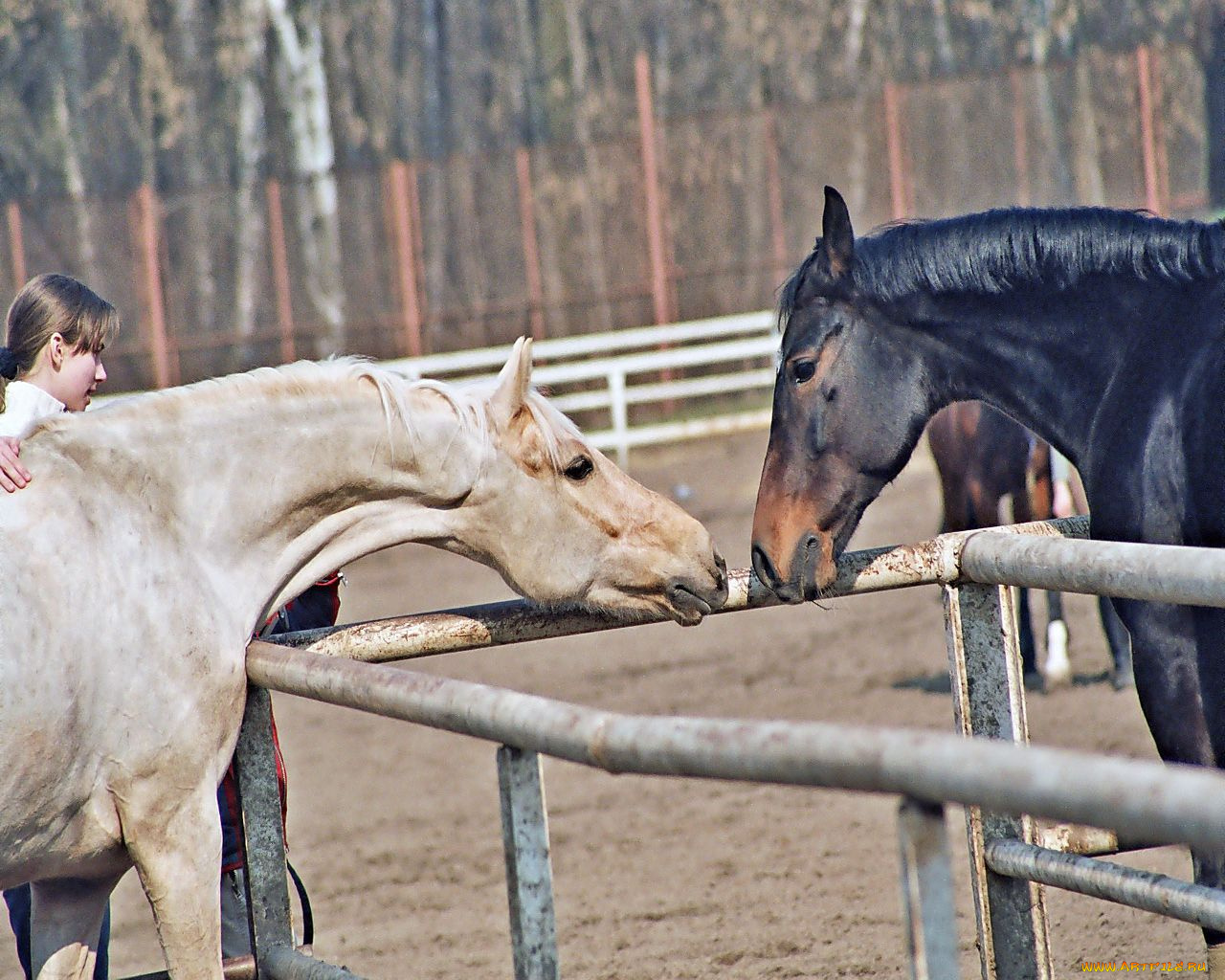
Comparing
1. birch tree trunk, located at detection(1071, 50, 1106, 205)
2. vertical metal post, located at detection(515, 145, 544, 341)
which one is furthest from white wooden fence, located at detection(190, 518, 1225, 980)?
birch tree trunk, located at detection(1071, 50, 1106, 205)

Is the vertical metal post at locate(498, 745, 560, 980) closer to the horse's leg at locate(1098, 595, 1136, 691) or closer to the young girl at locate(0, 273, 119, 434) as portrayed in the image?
the young girl at locate(0, 273, 119, 434)

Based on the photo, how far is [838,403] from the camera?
10.9 feet

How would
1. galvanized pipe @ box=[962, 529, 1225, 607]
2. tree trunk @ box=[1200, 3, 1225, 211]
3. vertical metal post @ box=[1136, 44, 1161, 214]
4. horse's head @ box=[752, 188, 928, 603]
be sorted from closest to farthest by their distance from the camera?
galvanized pipe @ box=[962, 529, 1225, 607], horse's head @ box=[752, 188, 928, 603], tree trunk @ box=[1200, 3, 1225, 211], vertical metal post @ box=[1136, 44, 1161, 214]

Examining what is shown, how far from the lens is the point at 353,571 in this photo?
10.8 metres

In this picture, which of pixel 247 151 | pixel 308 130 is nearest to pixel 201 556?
pixel 308 130

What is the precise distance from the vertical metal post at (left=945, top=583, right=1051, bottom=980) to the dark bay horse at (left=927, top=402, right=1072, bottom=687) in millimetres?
3950

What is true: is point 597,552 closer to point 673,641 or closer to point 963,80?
point 673,641

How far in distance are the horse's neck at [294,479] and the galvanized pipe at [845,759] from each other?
0.56 meters

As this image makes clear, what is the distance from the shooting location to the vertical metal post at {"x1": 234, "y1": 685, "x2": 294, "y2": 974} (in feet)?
7.66

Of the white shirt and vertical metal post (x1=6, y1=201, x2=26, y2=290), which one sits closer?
the white shirt

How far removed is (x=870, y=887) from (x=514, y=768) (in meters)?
3.08

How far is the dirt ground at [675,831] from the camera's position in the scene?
4.20 meters

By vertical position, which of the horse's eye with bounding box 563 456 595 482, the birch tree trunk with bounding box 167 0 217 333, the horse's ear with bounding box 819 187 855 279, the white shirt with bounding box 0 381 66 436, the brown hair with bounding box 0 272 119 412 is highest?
the birch tree trunk with bounding box 167 0 217 333

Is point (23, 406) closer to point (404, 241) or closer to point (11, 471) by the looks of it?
point (11, 471)
